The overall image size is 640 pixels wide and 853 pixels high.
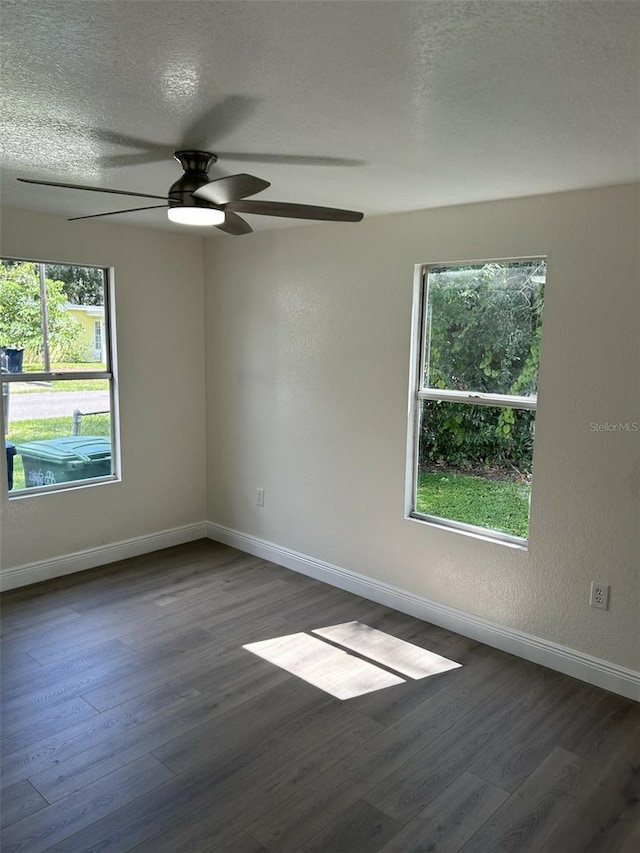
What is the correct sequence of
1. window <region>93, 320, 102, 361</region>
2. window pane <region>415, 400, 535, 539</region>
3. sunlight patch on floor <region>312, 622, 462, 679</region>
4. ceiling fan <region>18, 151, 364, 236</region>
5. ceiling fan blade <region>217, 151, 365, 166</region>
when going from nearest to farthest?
ceiling fan <region>18, 151, 364, 236</region> < ceiling fan blade <region>217, 151, 365, 166</region> < sunlight patch on floor <region>312, 622, 462, 679</region> < window pane <region>415, 400, 535, 539</region> < window <region>93, 320, 102, 361</region>

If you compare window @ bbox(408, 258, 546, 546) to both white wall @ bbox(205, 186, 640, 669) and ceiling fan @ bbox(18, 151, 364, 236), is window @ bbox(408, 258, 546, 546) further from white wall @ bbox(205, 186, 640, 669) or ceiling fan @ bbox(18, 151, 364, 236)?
ceiling fan @ bbox(18, 151, 364, 236)

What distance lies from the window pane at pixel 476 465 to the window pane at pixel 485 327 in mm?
154

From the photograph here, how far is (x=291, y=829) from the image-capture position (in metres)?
1.99

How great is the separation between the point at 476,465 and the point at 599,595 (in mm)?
893

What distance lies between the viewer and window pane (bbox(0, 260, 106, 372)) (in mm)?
3631

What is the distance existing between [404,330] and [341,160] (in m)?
1.24

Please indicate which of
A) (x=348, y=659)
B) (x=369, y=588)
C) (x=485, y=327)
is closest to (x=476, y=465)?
(x=485, y=327)

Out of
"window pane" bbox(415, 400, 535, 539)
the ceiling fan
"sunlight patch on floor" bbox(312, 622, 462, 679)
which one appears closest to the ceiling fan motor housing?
the ceiling fan

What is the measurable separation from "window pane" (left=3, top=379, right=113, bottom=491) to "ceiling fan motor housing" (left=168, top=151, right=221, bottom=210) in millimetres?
2074

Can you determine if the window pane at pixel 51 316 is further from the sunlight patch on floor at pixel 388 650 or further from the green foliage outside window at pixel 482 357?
the sunlight patch on floor at pixel 388 650

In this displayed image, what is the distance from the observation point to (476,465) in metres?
3.33

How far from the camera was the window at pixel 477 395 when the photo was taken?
3.07m

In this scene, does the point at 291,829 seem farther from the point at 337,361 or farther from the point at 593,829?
the point at 337,361

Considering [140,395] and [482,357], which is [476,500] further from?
[140,395]
